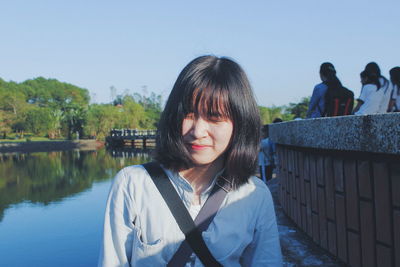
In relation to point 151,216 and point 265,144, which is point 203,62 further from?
point 265,144

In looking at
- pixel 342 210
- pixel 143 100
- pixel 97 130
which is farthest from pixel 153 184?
pixel 143 100

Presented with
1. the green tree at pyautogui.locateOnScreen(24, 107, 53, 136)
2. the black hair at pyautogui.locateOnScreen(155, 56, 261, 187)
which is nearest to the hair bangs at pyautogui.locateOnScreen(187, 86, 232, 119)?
the black hair at pyautogui.locateOnScreen(155, 56, 261, 187)

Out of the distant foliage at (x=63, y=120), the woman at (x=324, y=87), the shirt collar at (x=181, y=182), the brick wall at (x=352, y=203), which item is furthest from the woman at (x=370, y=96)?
the distant foliage at (x=63, y=120)

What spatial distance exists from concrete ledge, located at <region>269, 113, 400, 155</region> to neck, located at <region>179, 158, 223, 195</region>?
850 millimetres

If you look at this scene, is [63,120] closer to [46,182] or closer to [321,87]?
[46,182]

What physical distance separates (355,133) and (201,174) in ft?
3.61

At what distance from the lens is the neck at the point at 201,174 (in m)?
1.55

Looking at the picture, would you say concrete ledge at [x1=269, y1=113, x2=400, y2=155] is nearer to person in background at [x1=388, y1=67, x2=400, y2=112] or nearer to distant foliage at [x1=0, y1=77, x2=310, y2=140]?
person in background at [x1=388, y1=67, x2=400, y2=112]

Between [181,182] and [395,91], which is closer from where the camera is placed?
[181,182]

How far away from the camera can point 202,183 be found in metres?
1.56

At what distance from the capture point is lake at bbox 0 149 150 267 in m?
8.81

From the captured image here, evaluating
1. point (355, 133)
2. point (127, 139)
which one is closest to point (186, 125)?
point (355, 133)

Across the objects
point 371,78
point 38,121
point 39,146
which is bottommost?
point 39,146

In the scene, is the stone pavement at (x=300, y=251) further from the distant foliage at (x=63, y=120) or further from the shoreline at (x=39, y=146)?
the distant foliage at (x=63, y=120)
